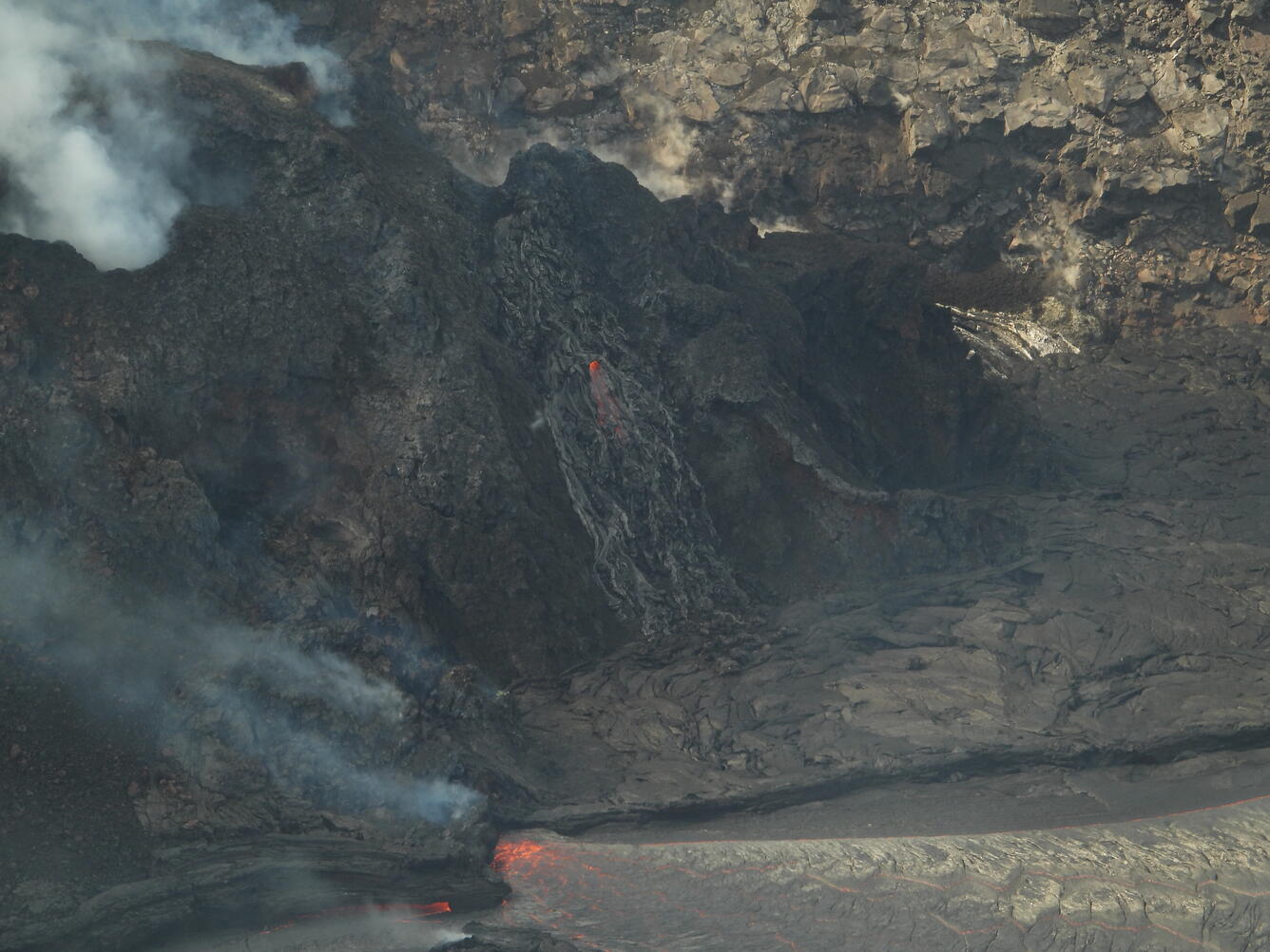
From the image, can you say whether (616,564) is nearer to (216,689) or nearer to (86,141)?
(216,689)

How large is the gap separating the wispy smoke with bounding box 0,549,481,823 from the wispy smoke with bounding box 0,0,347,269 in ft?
13.9

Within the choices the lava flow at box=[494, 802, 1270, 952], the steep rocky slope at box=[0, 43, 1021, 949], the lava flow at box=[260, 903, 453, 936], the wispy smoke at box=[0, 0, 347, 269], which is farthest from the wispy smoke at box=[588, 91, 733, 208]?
the lava flow at box=[260, 903, 453, 936]

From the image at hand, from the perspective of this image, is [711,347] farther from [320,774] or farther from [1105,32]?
[1105,32]

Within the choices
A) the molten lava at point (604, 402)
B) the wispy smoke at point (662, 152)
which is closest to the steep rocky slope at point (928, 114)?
the wispy smoke at point (662, 152)

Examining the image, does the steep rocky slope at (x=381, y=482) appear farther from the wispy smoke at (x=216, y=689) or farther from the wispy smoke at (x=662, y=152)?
the wispy smoke at (x=662, y=152)

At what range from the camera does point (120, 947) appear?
488 inches

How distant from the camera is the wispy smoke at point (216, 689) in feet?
45.7

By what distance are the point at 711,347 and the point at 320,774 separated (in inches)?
384

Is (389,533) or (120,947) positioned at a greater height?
(389,533)

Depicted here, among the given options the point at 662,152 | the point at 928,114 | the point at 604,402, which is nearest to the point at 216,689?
the point at 604,402

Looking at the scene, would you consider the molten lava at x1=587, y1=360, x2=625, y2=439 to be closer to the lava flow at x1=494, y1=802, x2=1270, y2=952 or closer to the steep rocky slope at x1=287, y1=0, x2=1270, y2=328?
the lava flow at x1=494, y1=802, x2=1270, y2=952

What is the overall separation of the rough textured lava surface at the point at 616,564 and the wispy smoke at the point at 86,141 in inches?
15.1

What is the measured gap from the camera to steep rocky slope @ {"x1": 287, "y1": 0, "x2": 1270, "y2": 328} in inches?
1102

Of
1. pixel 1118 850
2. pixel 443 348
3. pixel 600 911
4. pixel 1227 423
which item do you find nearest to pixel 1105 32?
pixel 1227 423
